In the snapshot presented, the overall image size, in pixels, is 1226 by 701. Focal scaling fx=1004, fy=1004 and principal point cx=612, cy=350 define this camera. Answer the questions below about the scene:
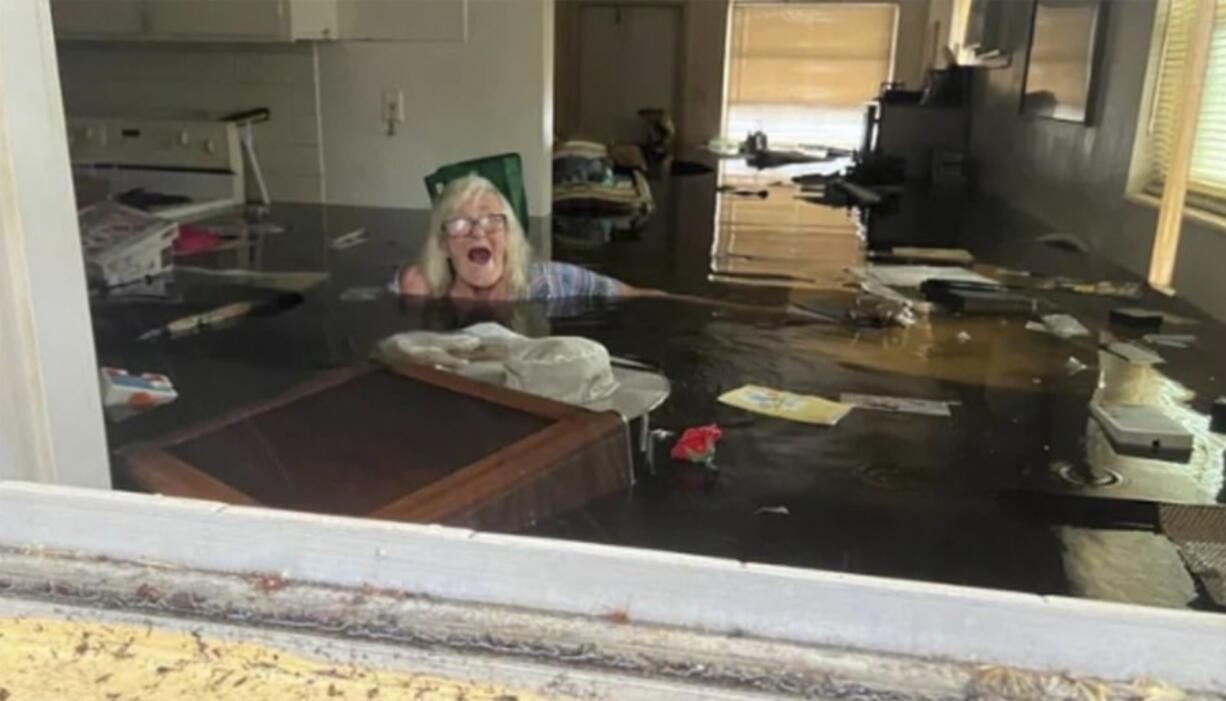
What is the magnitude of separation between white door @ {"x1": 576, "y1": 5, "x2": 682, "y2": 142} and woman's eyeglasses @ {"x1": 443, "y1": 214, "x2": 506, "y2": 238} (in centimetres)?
591

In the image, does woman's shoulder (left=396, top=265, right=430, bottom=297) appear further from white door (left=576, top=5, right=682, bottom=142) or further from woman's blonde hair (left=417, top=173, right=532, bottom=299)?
white door (left=576, top=5, right=682, bottom=142)

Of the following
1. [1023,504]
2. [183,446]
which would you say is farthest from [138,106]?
[1023,504]

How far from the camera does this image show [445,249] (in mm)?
2490

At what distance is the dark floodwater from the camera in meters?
1.11

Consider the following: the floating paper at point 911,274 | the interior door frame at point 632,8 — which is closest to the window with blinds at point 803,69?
the interior door frame at point 632,8

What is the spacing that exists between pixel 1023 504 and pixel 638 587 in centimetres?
95

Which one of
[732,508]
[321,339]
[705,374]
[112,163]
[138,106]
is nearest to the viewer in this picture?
[732,508]

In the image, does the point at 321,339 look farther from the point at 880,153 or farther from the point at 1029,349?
the point at 880,153

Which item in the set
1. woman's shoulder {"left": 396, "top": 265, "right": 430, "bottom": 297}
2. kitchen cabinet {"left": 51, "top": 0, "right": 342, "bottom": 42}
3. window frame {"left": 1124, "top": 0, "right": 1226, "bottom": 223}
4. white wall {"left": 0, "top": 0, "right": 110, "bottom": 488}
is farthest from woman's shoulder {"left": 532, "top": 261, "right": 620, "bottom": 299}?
white wall {"left": 0, "top": 0, "right": 110, "bottom": 488}

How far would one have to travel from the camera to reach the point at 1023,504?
1.27 meters

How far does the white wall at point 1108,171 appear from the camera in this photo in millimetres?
2561

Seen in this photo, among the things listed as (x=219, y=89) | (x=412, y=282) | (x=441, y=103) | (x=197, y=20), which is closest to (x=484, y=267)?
(x=412, y=282)

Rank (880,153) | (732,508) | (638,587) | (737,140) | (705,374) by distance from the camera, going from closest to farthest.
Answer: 1. (638,587)
2. (732,508)
3. (705,374)
4. (880,153)
5. (737,140)

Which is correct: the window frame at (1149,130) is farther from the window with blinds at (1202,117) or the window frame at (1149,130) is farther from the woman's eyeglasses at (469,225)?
the woman's eyeglasses at (469,225)
